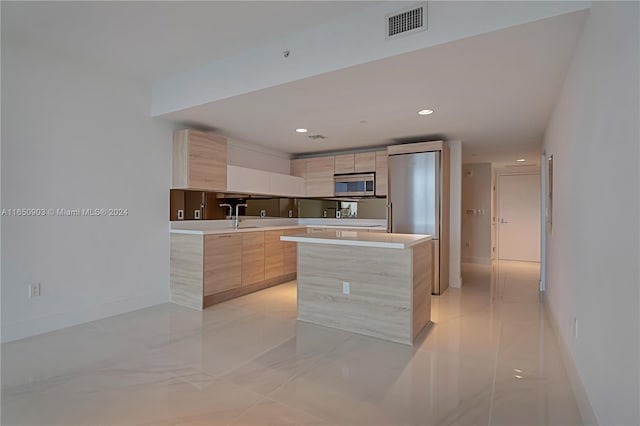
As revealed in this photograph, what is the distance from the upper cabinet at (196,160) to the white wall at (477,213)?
5574mm

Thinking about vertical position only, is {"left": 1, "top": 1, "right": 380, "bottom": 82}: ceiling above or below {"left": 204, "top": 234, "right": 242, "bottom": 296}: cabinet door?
above

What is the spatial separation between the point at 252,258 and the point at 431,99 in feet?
A: 9.59

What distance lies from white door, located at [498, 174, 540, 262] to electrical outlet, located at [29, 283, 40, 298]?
8.12 m

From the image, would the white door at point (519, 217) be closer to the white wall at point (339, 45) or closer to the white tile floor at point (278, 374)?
the white tile floor at point (278, 374)

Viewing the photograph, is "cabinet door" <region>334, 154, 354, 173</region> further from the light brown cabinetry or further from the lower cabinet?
the lower cabinet

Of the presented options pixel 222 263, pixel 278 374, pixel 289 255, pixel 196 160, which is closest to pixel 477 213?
pixel 289 255

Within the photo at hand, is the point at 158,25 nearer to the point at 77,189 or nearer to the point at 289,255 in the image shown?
the point at 77,189

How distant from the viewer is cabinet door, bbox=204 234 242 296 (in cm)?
387

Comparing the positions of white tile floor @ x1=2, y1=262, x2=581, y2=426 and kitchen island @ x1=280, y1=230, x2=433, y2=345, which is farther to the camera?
kitchen island @ x1=280, y1=230, x2=433, y2=345

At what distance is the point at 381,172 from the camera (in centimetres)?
528

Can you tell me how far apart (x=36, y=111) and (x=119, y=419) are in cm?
271

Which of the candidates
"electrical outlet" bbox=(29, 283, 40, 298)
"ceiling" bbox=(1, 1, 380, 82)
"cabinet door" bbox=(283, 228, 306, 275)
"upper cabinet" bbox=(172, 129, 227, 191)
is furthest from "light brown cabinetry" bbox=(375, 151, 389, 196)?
"electrical outlet" bbox=(29, 283, 40, 298)

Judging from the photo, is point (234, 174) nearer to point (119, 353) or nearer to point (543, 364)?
point (119, 353)

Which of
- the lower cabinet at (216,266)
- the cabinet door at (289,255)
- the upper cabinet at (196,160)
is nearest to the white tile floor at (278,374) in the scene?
the lower cabinet at (216,266)
